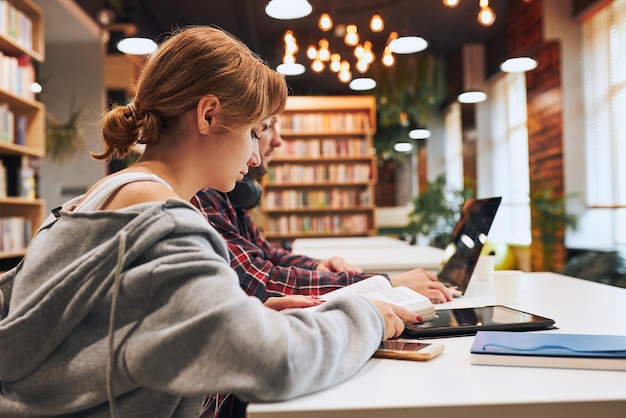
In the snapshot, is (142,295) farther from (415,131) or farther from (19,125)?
(415,131)

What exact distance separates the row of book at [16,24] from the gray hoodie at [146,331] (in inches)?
162

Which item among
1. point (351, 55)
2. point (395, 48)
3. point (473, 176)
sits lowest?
point (473, 176)

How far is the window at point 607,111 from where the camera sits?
5.72m

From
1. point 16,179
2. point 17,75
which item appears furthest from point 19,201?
point 17,75

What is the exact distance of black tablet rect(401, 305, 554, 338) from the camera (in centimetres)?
125

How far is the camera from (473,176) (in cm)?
995

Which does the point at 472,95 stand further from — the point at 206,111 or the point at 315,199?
the point at 206,111

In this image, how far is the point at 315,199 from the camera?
9539mm

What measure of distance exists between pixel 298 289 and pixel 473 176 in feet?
27.8

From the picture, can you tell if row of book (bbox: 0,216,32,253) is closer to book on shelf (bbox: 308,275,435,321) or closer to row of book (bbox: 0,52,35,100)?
row of book (bbox: 0,52,35,100)

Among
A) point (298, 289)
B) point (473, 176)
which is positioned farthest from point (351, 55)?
point (298, 289)

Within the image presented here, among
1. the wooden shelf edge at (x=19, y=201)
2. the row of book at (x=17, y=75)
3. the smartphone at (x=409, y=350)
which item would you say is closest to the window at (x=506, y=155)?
the wooden shelf edge at (x=19, y=201)

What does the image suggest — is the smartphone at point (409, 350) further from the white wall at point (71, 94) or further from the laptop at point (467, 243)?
the white wall at point (71, 94)

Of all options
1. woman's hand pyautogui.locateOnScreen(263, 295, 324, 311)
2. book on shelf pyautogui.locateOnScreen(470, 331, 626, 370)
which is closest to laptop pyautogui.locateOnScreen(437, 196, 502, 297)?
woman's hand pyautogui.locateOnScreen(263, 295, 324, 311)
